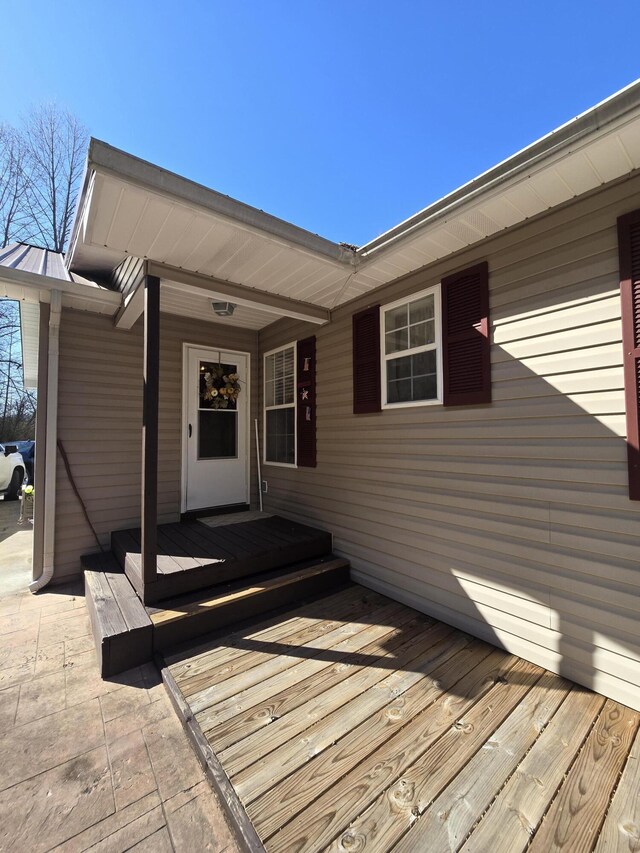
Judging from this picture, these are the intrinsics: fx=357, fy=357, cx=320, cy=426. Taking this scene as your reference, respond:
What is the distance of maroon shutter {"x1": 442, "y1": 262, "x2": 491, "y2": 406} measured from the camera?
241cm

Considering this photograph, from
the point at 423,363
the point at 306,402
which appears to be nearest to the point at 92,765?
the point at 423,363

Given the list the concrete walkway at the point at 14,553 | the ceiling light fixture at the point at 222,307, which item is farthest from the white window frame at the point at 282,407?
the concrete walkway at the point at 14,553

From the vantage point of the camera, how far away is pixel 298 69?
3.95 meters

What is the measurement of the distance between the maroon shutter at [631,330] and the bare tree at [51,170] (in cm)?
1192

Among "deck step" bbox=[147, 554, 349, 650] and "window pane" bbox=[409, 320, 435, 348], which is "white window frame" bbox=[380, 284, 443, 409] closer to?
"window pane" bbox=[409, 320, 435, 348]

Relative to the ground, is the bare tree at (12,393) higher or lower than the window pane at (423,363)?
higher

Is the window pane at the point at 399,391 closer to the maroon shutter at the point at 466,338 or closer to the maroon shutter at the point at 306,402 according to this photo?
the maroon shutter at the point at 466,338

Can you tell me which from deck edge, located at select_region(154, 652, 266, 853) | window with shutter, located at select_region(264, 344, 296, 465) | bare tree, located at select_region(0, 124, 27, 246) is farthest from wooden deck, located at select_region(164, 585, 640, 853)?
bare tree, located at select_region(0, 124, 27, 246)

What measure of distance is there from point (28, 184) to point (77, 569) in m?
10.9

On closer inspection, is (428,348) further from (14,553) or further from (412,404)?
(14,553)

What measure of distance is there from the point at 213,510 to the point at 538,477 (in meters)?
3.50

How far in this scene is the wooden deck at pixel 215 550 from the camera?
265 centimetres

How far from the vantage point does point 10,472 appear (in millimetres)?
7949

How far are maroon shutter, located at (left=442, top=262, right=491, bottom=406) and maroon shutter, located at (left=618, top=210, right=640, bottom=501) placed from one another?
710 millimetres
